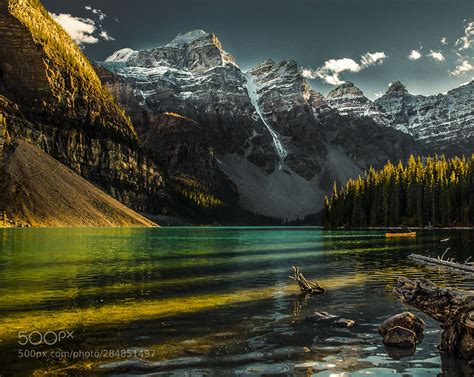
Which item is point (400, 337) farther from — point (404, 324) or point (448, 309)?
point (448, 309)

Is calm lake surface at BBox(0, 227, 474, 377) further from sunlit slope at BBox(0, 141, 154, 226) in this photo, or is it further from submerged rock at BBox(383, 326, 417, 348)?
sunlit slope at BBox(0, 141, 154, 226)

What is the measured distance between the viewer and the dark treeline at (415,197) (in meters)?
153

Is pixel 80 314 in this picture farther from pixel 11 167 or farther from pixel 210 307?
pixel 11 167

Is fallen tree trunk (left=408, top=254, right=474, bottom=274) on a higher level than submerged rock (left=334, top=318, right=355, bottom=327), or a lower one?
lower

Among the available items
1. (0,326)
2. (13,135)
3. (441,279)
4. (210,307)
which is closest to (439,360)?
(210,307)

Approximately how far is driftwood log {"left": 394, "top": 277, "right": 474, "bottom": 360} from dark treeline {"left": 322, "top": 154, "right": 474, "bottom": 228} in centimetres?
13676

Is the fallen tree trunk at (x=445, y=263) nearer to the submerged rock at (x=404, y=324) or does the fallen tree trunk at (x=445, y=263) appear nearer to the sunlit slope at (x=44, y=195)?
the submerged rock at (x=404, y=324)

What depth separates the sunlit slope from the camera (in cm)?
14475

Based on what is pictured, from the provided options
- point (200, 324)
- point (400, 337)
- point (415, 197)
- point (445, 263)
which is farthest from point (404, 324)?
point (415, 197)

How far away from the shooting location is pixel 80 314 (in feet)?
74.5

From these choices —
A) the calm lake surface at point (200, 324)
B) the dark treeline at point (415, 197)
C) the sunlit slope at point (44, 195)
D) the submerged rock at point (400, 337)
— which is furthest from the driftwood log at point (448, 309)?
the sunlit slope at point (44, 195)

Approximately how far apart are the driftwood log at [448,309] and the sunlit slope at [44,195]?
13913 cm

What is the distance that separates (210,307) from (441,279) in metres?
22.2

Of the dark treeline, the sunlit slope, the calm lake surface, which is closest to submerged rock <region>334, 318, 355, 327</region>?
the calm lake surface
